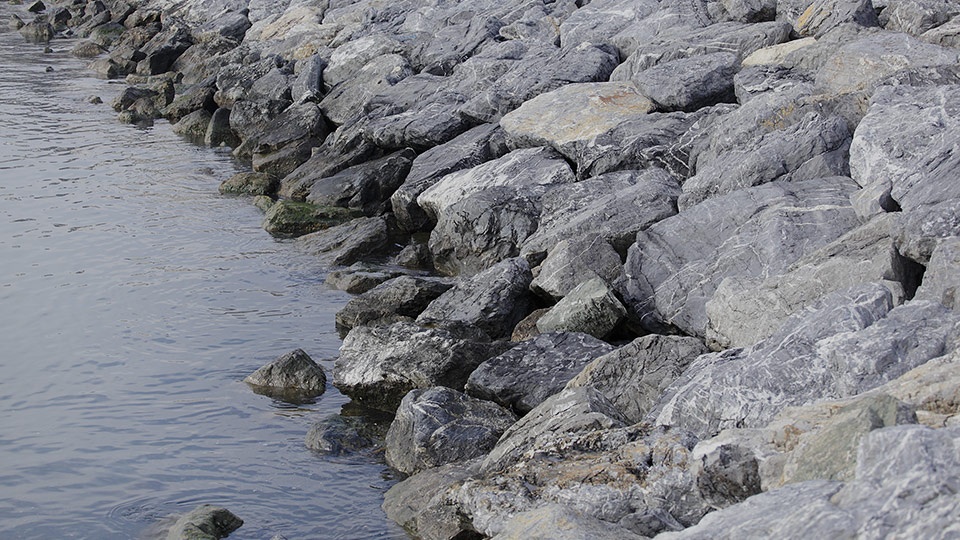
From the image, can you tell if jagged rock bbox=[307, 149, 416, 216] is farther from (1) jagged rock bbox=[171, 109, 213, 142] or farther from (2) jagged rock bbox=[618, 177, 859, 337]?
(1) jagged rock bbox=[171, 109, 213, 142]

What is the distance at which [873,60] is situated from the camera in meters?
16.5

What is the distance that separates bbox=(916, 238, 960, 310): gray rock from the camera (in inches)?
368

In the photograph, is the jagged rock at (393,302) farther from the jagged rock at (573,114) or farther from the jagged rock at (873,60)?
the jagged rock at (873,60)

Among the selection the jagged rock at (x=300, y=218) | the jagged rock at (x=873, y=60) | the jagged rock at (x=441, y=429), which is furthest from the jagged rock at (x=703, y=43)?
the jagged rock at (x=441, y=429)

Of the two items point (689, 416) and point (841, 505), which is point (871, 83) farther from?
point (841, 505)

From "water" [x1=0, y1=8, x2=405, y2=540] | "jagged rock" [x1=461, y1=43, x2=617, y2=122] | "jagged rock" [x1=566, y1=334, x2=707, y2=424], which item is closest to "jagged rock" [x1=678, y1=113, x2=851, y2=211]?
"jagged rock" [x1=566, y1=334, x2=707, y2=424]

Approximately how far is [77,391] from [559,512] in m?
9.11

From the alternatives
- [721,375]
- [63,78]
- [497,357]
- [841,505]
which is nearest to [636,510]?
[721,375]

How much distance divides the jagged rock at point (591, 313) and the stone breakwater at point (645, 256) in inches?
1.6

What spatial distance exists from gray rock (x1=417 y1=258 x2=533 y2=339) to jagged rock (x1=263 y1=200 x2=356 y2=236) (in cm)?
617

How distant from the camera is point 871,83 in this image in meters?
15.8

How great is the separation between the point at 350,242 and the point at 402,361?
20.7 ft

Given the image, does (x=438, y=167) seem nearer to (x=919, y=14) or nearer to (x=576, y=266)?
(x=576, y=266)

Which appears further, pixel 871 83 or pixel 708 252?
pixel 871 83
